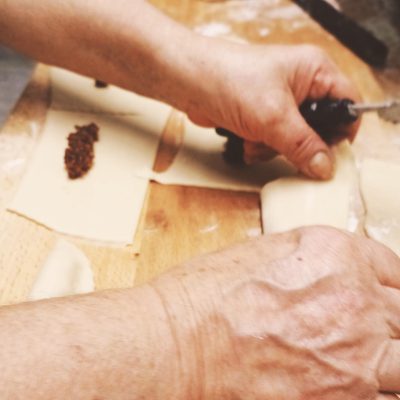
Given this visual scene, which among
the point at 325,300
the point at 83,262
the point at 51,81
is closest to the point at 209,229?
the point at 83,262

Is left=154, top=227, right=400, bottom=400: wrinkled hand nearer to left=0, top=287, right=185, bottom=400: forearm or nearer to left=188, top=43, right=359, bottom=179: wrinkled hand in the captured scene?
left=0, top=287, right=185, bottom=400: forearm

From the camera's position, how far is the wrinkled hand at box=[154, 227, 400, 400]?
712 mm

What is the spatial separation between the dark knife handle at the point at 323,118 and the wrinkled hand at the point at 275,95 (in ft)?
0.09

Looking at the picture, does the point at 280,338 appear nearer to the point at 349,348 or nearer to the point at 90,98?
the point at 349,348

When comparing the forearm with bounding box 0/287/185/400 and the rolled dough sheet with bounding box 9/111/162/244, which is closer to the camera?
the forearm with bounding box 0/287/185/400

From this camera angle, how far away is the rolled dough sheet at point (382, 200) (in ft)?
3.63

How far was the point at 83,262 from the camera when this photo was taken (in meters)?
1.06

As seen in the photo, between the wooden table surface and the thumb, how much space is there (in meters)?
0.15

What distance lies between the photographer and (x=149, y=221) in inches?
45.5

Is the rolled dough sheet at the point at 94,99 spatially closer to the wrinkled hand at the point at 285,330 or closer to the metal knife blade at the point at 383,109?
the metal knife blade at the point at 383,109

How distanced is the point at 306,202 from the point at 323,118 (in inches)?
7.9

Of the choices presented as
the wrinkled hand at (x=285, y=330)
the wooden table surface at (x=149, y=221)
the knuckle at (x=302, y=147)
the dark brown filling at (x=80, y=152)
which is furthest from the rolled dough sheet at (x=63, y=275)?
the knuckle at (x=302, y=147)

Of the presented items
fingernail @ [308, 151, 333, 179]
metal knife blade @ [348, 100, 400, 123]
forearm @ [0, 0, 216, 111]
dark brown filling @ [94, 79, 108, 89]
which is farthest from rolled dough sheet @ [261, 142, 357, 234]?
dark brown filling @ [94, 79, 108, 89]

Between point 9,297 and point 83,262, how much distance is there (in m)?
0.16
